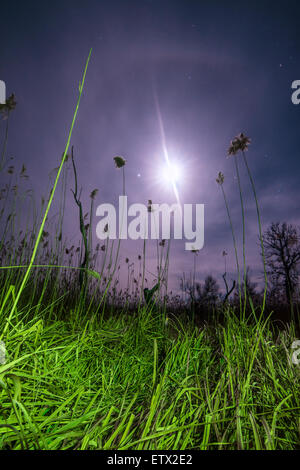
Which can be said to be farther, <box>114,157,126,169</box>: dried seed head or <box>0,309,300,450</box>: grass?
<box>114,157,126,169</box>: dried seed head

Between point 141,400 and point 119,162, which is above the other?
point 119,162

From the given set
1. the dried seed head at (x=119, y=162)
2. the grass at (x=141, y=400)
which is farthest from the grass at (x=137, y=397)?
the dried seed head at (x=119, y=162)

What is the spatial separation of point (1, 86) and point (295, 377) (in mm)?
1788

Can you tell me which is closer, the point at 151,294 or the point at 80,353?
the point at 80,353

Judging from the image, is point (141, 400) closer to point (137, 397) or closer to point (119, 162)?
point (137, 397)

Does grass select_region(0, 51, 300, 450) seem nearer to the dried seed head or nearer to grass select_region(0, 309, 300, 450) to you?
grass select_region(0, 309, 300, 450)

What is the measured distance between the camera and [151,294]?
213 centimetres

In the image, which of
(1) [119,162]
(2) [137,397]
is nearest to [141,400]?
(2) [137,397]

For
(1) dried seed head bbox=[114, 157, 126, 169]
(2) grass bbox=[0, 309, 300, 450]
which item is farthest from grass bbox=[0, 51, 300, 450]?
(1) dried seed head bbox=[114, 157, 126, 169]

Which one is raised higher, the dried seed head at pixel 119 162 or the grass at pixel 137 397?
the dried seed head at pixel 119 162

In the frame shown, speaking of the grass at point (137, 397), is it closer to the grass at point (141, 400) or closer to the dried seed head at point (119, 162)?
the grass at point (141, 400)
